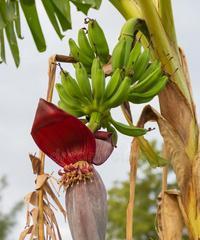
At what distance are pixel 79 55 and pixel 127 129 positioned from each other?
9.0 inches

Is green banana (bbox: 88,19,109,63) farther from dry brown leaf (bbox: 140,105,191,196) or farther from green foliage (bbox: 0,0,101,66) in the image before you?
dry brown leaf (bbox: 140,105,191,196)

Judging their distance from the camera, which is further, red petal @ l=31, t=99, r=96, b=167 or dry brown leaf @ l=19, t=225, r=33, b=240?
dry brown leaf @ l=19, t=225, r=33, b=240

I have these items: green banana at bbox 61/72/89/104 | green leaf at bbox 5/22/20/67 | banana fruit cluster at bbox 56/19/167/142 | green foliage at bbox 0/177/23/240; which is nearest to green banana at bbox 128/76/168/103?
banana fruit cluster at bbox 56/19/167/142

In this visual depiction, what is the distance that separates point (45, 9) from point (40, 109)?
472 mm

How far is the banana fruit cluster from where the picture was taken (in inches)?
42.3

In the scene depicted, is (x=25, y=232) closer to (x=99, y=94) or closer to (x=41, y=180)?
(x=41, y=180)

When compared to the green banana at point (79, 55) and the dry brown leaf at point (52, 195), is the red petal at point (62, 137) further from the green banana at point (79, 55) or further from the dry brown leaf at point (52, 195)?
the green banana at point (79, 55)

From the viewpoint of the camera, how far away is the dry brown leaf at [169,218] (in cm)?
123

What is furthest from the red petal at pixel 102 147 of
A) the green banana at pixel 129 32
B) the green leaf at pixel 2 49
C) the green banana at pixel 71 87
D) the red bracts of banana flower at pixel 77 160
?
the green leaf at pixel 2 49

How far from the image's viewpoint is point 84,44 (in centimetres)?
123

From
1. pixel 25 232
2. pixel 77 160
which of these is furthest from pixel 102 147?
pixel 25 232

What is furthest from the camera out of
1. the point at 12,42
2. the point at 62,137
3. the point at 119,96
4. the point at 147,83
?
the point at 12,42

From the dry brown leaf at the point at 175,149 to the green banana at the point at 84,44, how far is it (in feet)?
0.59

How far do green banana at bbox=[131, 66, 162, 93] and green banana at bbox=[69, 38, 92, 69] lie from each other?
12 cm
